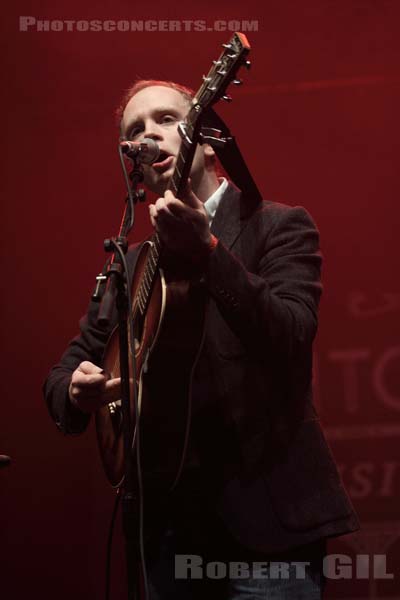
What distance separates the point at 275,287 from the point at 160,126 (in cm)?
55

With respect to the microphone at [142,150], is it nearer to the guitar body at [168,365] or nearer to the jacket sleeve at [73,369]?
the guitar body at [168,365]

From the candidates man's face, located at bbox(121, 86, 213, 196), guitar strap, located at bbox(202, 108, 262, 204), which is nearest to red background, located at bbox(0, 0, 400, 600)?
man's face, located at bbox(121, 86, 213, 196)

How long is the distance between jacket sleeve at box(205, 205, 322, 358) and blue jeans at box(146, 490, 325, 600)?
0.40 meters

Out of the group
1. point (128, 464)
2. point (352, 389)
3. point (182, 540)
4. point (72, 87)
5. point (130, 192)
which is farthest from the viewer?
point (72, 87)

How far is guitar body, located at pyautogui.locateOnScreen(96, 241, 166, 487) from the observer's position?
5.55ft

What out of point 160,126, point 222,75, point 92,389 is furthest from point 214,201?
point 92,389

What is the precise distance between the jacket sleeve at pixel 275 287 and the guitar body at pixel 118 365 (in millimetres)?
173

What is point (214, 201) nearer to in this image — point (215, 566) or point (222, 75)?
point (222, 75)

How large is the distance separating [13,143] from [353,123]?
1214 mm

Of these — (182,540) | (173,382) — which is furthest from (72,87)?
(182,540)

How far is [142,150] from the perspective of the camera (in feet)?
5.47

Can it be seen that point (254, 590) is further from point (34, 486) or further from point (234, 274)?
point (34, 486)

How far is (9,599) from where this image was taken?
2775mm

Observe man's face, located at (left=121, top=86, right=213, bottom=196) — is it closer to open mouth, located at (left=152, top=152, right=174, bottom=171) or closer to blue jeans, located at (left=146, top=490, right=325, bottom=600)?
open mouth, located at (left=152, top=152, right=174, bottom=171)
